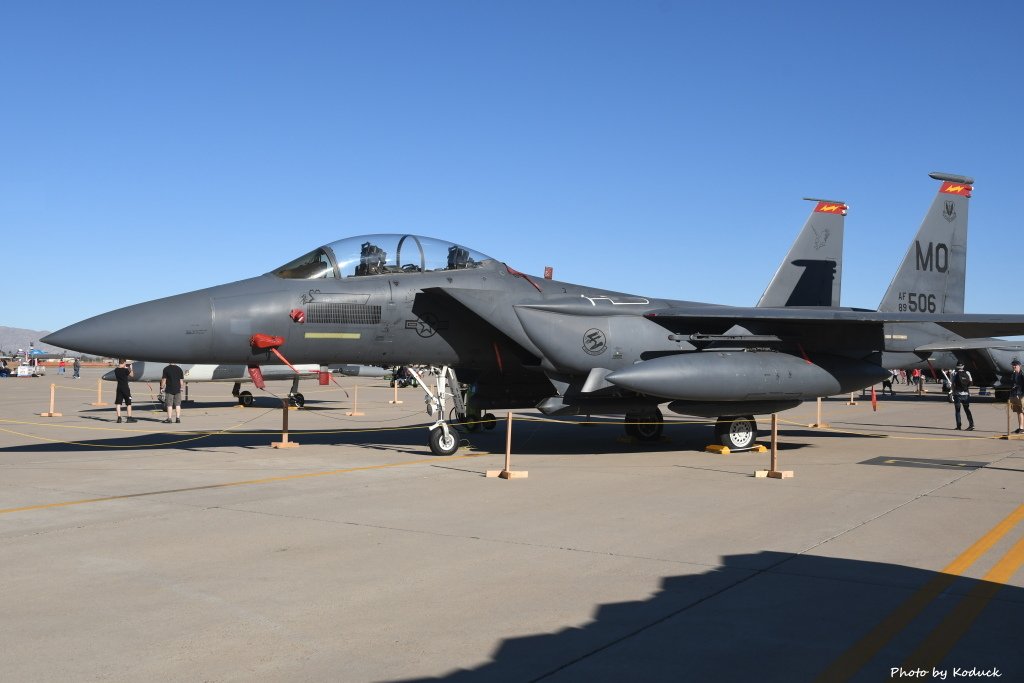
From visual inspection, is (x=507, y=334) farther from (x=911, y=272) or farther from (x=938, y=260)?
(x=938, y=260)

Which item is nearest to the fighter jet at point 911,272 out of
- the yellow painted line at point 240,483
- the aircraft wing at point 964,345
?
the aircraft wing at point 964,345

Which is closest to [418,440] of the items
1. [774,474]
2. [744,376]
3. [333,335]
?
[333,335]

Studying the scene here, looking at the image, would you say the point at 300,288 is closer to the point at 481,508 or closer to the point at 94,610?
the point at 481,508

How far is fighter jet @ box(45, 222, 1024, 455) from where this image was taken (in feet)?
33.5

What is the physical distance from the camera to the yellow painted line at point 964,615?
12.5 feet

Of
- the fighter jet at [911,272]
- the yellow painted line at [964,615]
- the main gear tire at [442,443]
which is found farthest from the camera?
the fighter jet at [911,272]

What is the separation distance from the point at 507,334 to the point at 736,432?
14.0ft

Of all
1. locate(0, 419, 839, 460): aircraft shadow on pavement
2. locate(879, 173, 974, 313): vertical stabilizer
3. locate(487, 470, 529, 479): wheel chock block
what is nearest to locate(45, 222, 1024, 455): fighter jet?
locate(0, 419, 839, 460): aircraft shadow on pavement

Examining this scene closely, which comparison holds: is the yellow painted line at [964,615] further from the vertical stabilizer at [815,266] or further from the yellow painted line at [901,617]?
the vertical stabilizer at [815,266]

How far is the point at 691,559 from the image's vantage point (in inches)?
224

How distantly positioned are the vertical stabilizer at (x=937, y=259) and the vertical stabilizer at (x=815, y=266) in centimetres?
157

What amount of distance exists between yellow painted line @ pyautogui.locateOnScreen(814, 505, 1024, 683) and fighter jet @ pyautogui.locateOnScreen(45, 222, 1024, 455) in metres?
5.20

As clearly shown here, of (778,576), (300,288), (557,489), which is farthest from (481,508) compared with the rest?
(300,288)

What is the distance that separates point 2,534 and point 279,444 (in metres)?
6.55
